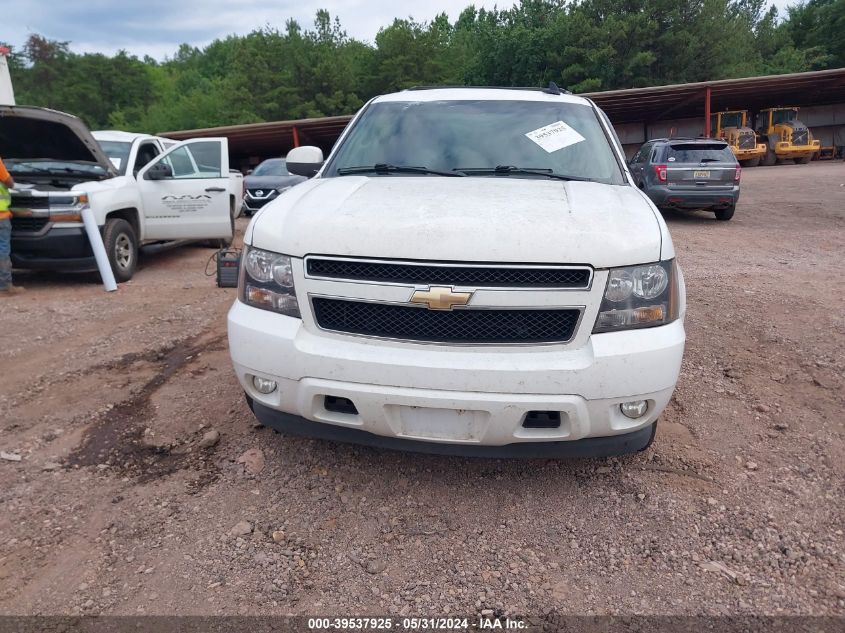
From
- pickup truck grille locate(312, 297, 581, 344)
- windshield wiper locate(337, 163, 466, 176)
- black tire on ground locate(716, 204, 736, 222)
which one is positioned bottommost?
black tire on ground locate(716, 204, 736, 222)

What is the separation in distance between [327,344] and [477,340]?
24.0 inches

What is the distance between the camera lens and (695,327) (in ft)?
16.2

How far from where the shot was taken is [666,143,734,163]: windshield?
11.5 m

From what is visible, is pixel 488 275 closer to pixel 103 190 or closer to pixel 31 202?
pixel 103 190

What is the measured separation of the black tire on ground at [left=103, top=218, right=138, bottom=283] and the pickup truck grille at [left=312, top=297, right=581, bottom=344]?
5869mm

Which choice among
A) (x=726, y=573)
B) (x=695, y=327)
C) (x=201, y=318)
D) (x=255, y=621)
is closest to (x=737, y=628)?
(x=726, y=573)

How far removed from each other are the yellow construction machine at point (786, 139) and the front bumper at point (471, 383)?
28.6m

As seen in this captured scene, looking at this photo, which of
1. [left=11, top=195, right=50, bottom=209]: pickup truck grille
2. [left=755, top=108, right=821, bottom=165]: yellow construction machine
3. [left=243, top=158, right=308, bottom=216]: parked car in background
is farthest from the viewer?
[left=755, top=108, right=821, bottom=165]: yellow construction machine

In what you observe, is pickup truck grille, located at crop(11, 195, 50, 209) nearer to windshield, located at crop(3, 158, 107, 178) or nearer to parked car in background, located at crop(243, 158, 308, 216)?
windshield, located at crop(3, 158, 107, 178)

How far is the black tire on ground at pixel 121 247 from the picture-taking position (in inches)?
278

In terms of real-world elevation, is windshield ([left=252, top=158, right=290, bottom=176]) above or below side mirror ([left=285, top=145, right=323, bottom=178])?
below

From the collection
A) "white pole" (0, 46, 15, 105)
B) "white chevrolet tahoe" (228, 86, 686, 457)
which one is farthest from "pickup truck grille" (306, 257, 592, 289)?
"white pole" (0, 46, 15, 105)

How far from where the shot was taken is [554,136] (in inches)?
139

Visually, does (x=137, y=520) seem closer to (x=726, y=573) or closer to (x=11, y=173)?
(x=726, y=573)
